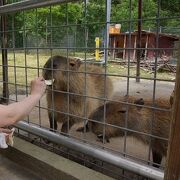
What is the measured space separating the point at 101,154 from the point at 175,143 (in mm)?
1077

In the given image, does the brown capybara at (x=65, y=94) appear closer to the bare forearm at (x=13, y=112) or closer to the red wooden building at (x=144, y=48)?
the red wooden building at (x=144, y=48)

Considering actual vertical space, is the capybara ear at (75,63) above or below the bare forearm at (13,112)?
above

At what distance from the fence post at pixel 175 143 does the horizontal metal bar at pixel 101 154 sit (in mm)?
674

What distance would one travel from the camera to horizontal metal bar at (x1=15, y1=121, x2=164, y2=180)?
193 centimetres

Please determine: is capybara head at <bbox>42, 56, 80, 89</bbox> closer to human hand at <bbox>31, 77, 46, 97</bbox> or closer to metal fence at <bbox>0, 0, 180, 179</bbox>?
metal fence at <bbox>0, 0, 180, 179</bbox>

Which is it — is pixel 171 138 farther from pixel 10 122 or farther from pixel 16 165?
pixel 16 165

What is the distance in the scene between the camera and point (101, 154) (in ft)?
7.27

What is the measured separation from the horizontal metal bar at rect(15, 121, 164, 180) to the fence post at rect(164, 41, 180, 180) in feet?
2.21

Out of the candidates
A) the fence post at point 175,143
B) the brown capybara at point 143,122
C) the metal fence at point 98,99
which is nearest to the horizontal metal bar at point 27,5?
the metal fence at point 98,99

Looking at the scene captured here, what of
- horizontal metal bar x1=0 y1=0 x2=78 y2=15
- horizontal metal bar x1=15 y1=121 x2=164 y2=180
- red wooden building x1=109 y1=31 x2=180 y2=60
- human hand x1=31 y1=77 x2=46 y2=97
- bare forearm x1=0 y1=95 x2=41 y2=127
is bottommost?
horizontal metal bar x1=15 y1=121 x2=164 y2=180

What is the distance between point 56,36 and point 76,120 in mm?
1104

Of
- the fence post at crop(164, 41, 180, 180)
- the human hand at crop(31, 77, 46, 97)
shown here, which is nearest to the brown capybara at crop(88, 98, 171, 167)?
the human hand at crop(31, 77, 46, 97)

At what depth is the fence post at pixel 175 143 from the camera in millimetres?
1165

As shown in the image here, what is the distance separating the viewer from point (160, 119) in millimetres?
2717
